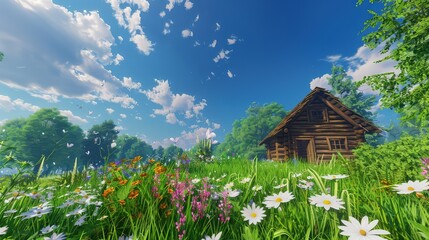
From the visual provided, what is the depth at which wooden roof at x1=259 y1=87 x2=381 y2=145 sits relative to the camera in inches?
659

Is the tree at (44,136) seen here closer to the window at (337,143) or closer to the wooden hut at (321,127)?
the wooden hut at (321,127)

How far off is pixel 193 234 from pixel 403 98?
32.5 feet

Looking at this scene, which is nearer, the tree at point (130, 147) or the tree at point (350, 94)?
the tree at point (350, 94)

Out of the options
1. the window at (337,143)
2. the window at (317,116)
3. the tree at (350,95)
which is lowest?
the window at (337,143)

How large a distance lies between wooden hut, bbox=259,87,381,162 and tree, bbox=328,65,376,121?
16104 millimetres

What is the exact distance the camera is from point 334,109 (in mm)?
17203

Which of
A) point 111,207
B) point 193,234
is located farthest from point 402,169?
point 111,207

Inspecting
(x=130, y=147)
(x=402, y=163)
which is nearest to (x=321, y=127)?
(x=402, y=163)

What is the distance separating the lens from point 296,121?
17.6m

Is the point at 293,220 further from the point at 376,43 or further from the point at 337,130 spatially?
the point at 337,130

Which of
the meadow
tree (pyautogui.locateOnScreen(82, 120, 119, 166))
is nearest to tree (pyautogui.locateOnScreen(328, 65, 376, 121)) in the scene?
the meadow

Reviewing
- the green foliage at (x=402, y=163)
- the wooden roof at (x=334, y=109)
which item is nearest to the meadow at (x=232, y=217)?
the green foliage at (x=402, y=163)

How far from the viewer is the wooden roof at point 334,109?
55.0 feet

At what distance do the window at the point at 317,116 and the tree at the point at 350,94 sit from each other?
1645 centimetres
